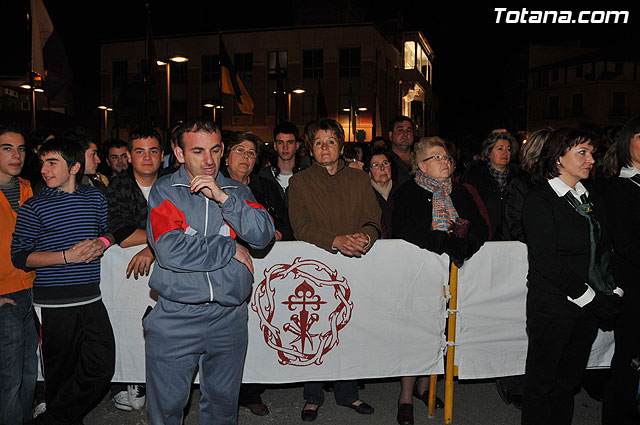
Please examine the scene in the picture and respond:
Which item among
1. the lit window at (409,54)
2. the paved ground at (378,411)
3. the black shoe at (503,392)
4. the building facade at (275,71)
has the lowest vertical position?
the paved ground at (378,411)

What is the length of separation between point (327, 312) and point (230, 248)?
1.56 m

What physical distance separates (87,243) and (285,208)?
1.92 metres

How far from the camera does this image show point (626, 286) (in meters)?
3.83

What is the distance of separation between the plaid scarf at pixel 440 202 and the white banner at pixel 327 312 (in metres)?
0.30

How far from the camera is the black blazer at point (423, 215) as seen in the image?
4312 mm

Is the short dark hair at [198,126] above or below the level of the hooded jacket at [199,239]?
above

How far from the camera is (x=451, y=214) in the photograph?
4.43m

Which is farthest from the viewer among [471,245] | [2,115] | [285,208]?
[2,115]

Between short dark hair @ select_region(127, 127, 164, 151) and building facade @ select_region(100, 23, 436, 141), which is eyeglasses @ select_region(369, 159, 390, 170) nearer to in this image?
short dark hair @ select_region(127, 127, 164, 151)

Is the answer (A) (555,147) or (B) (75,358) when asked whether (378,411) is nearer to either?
(B) (75,358)

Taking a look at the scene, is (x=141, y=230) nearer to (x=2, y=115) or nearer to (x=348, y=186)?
(x=348, y=186)

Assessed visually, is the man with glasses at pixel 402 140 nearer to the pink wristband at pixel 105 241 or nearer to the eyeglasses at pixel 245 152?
the eyeglasses at pixel 245 152

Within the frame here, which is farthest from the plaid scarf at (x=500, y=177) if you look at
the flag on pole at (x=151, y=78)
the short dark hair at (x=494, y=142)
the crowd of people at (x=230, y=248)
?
the flag on pole at (x=151, y=78)

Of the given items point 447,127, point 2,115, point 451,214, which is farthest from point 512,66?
point 451,214
